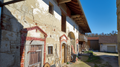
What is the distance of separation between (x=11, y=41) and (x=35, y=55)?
5.02ft

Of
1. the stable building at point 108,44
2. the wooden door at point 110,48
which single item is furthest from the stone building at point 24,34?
the wooden door at point 110,48

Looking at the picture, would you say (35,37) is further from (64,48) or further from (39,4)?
(64,48)

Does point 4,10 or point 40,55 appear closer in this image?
point 4,10

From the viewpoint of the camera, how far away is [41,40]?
181 inches

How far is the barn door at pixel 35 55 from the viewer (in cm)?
388

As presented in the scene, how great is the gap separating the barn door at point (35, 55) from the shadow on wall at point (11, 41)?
0.51m

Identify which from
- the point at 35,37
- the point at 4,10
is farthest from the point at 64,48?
the point at 4,10

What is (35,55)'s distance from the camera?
13.6ft

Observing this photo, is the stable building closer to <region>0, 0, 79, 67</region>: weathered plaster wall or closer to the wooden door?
the wooden door

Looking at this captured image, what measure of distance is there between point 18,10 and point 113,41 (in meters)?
25.0

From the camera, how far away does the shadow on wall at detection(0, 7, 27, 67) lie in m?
2.77

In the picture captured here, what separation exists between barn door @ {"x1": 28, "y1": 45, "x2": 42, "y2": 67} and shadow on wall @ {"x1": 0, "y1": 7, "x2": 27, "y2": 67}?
0.51 meters

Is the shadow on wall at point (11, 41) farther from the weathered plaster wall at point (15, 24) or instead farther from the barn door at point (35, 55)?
the barn door at point (35, 55)

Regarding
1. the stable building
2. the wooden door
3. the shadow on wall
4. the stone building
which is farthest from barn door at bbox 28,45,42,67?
the wooden door
